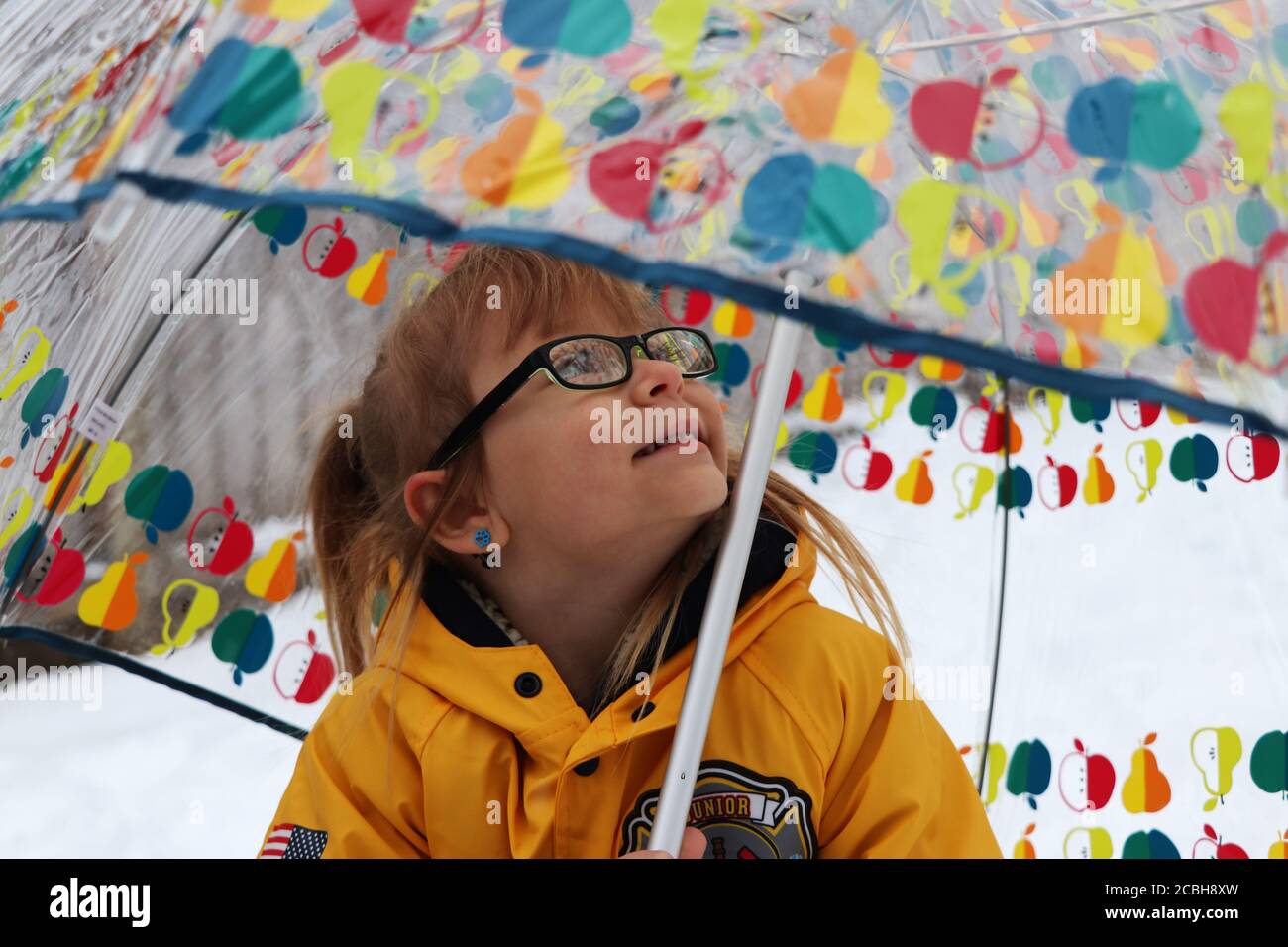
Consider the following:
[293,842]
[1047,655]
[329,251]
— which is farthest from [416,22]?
[1047,655]

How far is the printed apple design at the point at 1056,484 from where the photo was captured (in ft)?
4.80

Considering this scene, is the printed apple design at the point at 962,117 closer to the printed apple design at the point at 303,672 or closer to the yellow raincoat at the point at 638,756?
the yellow raincoat at the point at 638,756

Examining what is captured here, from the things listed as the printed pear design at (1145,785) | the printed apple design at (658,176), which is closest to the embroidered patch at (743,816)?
the printed pear design at (1145,785)

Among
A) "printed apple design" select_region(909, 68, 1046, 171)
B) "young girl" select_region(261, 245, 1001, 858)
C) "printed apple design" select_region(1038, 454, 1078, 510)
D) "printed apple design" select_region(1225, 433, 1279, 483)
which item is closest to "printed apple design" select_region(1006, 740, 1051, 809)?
"young girl" select_region(261, 245, 1001, 858)

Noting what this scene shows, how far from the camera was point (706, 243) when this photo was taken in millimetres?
938

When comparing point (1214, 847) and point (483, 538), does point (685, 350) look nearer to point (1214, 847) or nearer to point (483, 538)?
point (483, 538)

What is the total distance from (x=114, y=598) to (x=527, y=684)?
1.42 feet

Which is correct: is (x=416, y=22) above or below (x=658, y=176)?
above

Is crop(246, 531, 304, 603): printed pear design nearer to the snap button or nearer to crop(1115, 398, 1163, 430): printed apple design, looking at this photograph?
the snap button

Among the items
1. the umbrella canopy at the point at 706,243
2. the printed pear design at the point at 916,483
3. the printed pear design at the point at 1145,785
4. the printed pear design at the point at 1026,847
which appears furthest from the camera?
the printed pear design at the point at 916,483

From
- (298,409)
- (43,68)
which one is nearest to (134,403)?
(298,409)

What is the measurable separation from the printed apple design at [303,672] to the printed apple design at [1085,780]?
830 mm

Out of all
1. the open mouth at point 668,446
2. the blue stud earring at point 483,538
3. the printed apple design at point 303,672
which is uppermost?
the open mouth at point 668,446

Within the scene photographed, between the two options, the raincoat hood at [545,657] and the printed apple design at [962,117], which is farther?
the raincoat hood at [545,657]
